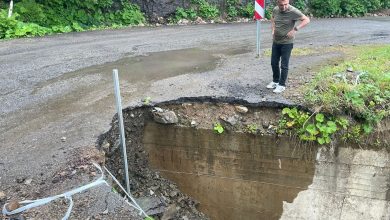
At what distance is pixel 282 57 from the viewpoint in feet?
19.6

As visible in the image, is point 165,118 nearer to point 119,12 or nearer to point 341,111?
point 341,111

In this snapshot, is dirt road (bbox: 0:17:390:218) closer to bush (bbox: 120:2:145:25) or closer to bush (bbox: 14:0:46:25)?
bush (bbox: 120:2:145:25)

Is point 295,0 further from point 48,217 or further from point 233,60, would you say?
point 48,217

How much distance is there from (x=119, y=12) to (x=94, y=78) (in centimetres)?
707

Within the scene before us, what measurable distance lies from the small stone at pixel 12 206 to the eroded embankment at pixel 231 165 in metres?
1.62

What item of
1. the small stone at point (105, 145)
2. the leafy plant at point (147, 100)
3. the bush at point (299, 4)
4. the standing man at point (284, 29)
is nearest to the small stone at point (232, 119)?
the standing man at point (284, 29)

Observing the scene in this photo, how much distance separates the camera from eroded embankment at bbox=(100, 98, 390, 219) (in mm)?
5500

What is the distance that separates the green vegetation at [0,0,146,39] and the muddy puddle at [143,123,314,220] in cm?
690

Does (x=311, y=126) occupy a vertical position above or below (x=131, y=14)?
below

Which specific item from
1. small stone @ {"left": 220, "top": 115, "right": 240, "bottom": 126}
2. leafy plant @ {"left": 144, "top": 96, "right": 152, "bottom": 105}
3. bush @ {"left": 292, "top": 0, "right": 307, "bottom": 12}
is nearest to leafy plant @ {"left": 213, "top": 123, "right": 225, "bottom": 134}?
small stone @ {"left": 220, "top": 115, "right": 240, "bottom": 126}

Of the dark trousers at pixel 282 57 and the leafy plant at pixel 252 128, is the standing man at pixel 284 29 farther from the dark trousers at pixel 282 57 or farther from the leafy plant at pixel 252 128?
the leafy plant at pixel 252 128

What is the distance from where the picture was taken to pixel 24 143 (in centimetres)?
485

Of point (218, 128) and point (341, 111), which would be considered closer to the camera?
point (341, 111)

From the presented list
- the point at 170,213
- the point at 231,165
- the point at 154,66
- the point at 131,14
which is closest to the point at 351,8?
the point at 131,14
